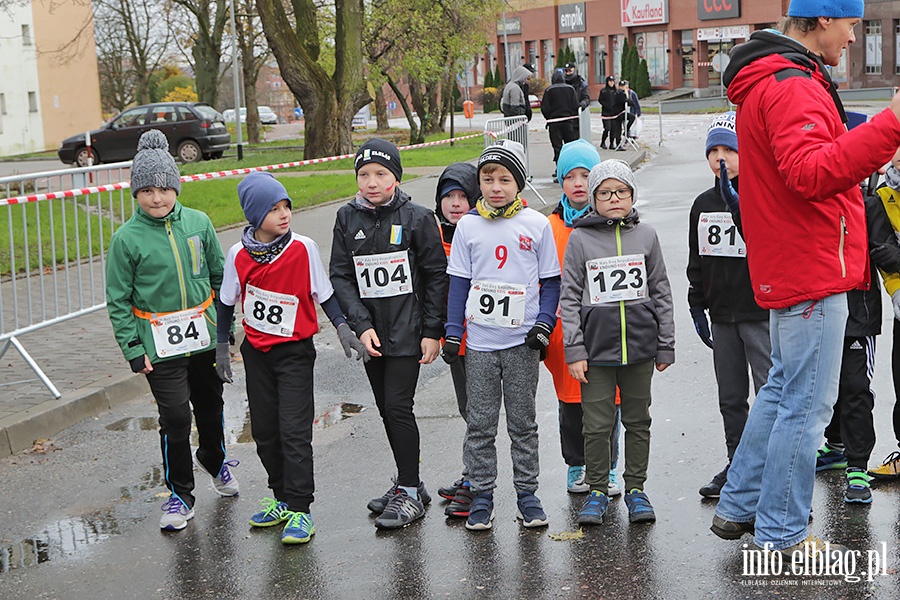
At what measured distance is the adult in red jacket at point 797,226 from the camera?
3.80 m

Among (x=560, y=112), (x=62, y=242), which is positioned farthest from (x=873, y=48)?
(x=62, y=242)

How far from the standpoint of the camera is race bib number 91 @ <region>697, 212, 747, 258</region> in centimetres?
520

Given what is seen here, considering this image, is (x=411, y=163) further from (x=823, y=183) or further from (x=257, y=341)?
(x=823, y=183)

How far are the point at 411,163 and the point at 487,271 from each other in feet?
69.9

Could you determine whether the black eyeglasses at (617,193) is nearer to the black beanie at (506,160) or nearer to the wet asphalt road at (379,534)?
the black beanie at (506,160)

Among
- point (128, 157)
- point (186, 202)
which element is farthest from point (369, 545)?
point (128, 157)

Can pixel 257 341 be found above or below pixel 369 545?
above

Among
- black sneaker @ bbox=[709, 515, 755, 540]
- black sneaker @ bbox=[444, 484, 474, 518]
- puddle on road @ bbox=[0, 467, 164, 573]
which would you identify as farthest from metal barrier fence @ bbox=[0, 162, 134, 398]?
black sneaker @ bbox=[709, 515, 755, 540]

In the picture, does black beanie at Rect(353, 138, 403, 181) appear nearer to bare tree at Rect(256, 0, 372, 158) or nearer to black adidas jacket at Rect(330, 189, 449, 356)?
black adidas jacket at Rect(330, 189, 449, 356)

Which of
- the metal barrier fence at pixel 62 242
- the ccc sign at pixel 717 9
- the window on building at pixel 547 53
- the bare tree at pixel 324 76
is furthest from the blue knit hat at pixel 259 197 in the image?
the window on building at pixel 547 53

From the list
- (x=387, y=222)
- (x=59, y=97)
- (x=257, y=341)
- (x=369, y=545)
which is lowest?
(x=369, y=545)

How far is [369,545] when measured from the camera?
5.05 metres

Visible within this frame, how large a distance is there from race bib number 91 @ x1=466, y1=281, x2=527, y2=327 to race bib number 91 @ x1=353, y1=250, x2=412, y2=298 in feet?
1.21

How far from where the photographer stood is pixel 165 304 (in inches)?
219
